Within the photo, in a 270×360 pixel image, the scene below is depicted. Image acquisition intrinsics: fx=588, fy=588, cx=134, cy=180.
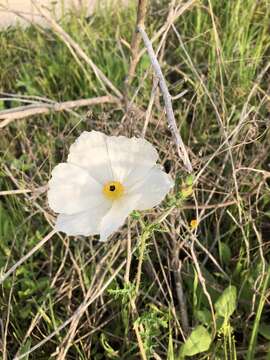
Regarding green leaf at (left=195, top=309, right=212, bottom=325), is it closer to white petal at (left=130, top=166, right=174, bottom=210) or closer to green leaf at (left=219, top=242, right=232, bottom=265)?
green leaf at (left=219, top=242, right=232, bottom=265)

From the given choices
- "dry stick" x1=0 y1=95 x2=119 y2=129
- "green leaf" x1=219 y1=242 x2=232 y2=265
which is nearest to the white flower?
"dry stick" x1=0 y1=95 x2=119 y2=129

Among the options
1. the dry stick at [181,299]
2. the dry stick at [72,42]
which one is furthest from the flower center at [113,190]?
the dry stick at [72,42]

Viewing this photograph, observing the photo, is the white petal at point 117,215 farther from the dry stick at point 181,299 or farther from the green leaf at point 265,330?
the green leaf at point 265,330

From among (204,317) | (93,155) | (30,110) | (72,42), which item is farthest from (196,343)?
(72,42)

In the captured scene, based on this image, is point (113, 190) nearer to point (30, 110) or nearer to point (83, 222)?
point (83, 222)

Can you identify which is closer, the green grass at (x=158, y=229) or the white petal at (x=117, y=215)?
the white petal at (x=117, y=215)
